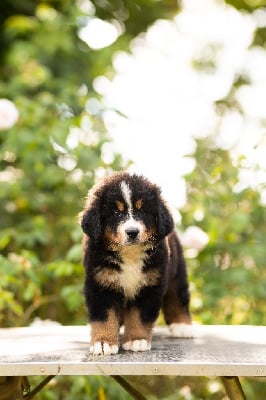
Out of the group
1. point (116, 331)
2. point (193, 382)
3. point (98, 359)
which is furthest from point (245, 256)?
point (98, 359)

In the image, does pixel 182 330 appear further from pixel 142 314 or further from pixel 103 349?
pixel 103 349

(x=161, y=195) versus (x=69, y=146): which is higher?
(x=161, y=195)

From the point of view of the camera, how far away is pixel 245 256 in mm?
5395

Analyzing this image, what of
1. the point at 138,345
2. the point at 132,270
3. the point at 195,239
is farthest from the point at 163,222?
the point at 195,239

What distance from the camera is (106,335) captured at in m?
3.24

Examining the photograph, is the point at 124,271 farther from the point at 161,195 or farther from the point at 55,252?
the point at 55,252

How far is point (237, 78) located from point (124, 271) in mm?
4549

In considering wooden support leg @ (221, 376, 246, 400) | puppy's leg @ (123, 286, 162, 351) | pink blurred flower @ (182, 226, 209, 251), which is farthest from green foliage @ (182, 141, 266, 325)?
wooden support leg @ (221, 376, 246, 400)

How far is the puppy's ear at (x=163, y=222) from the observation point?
3.40 meters

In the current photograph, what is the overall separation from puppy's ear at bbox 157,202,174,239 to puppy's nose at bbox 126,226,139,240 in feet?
0.63

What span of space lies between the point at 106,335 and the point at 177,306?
2.89ft

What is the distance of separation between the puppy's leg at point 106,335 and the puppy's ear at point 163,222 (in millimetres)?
412

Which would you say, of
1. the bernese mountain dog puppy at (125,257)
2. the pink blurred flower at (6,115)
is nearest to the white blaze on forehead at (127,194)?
the bernese mountain dog puppy at (125,257)

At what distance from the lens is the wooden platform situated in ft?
8.77
